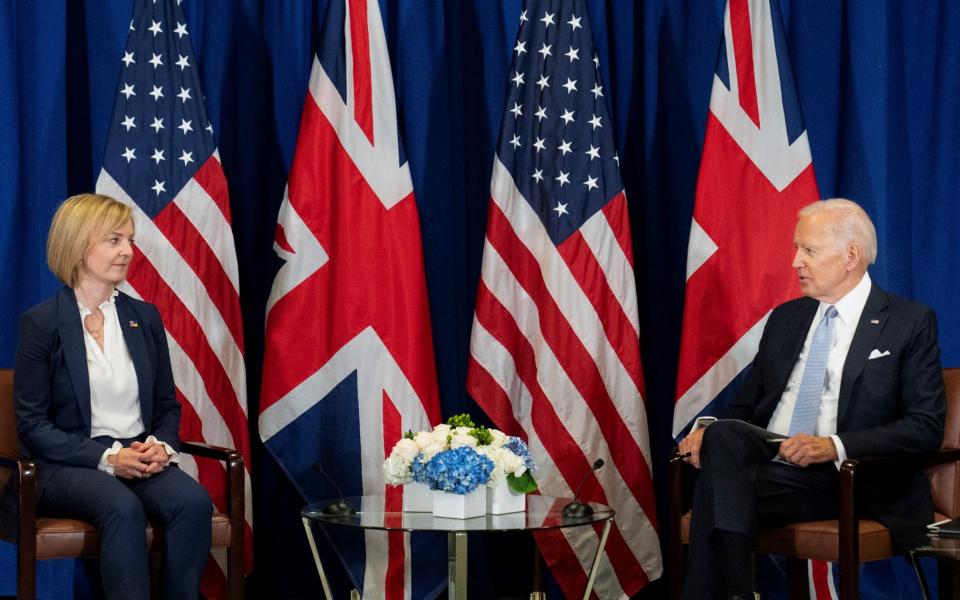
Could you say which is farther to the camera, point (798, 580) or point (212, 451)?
point (798, 580)

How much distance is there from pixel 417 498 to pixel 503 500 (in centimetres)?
26

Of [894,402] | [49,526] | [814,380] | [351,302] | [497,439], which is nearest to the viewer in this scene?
[49,526]

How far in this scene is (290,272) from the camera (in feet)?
14.4

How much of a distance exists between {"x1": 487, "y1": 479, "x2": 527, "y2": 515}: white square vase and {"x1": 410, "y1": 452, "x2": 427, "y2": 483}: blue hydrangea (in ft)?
0.65

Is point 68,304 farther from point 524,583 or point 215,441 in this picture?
point 524,583

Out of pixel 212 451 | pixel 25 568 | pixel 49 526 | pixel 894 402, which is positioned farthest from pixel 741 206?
pixel 25 568

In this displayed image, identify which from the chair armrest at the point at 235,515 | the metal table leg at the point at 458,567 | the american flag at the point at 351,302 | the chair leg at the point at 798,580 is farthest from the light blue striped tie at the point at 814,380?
the chair armrest at the point at 235,515

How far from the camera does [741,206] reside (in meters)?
4.43

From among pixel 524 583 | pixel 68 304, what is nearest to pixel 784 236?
pixel 524 583

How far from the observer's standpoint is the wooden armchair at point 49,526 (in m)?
3.22

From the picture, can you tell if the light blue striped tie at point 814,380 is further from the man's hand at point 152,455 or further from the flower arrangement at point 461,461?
the man's hand at point 152,455

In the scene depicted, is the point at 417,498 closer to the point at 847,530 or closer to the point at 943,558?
the point at 847,530

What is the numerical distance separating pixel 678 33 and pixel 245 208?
1.96m

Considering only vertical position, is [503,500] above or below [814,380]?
below
